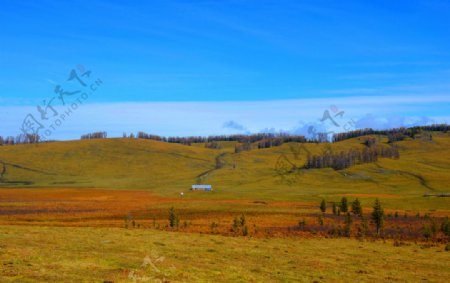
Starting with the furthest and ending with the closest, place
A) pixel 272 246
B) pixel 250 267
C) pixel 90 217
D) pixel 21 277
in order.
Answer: pixel 90 217
pixel 272 246
pixel 250 267
pixel 21 277

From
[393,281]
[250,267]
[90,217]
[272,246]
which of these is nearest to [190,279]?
[250,267]

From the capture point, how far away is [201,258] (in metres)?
28.7

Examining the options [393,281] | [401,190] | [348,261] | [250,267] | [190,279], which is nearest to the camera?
[190,279]

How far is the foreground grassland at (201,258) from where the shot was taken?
22312 millimetres

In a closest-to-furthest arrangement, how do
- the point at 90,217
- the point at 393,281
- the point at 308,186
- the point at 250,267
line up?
the point at 393,281 < the point at 250,267 < the point at 90,217 < the point at 308,186

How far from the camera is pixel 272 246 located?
35.8 m

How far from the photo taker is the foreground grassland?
73.2 ft

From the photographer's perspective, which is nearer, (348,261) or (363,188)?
(348,261)

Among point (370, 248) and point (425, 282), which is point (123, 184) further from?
point (425, 282)

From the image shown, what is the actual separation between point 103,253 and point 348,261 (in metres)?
15.6

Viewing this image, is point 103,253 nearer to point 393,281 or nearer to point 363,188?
point 393,281

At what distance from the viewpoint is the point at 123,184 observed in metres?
162

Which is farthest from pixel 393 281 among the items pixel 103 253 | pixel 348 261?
pixel 103 253

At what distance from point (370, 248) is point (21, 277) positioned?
2625 cm
